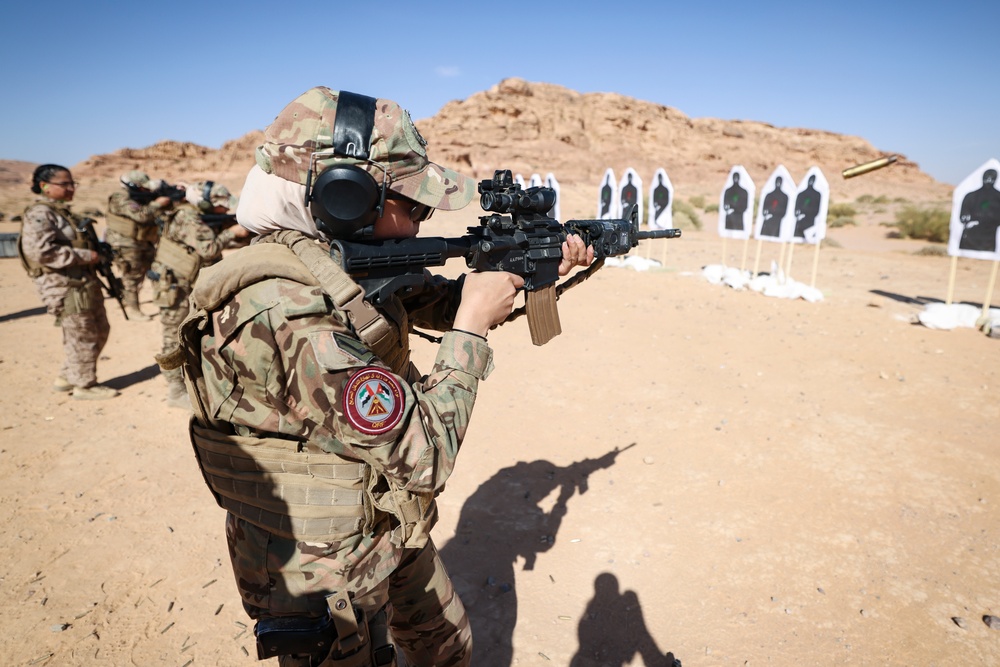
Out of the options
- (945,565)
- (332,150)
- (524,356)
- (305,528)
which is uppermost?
(332,150)

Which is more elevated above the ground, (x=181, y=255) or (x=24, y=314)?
(x=181, y=255)

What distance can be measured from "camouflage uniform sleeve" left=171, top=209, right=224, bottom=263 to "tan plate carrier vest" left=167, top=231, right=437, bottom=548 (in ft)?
14.9

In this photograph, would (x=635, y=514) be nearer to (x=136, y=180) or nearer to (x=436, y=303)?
(x=436, y=303)

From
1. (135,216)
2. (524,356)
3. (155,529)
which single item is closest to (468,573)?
(155,529)

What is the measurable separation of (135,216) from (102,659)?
22.3 ft

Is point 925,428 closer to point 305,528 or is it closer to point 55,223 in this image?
point 305,528

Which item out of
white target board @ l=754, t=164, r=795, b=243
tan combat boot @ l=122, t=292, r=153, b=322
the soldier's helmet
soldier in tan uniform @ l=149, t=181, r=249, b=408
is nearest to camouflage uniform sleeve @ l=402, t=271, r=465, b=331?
soldier in tan uniform @ l=149, t=181, r=249, b=408

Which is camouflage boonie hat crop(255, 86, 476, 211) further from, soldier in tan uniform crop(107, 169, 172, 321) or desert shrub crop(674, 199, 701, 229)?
desert shrub crop(674, 199, 701, 229)

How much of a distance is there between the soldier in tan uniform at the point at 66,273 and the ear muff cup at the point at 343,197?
17.2ft

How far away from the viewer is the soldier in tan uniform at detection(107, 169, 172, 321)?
23.1 ft

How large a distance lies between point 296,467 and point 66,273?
210 inches

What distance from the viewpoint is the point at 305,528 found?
1434 millimetres

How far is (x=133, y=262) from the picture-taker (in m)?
8.12

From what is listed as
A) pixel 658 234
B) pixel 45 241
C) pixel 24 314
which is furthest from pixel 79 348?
pixel 658 234
